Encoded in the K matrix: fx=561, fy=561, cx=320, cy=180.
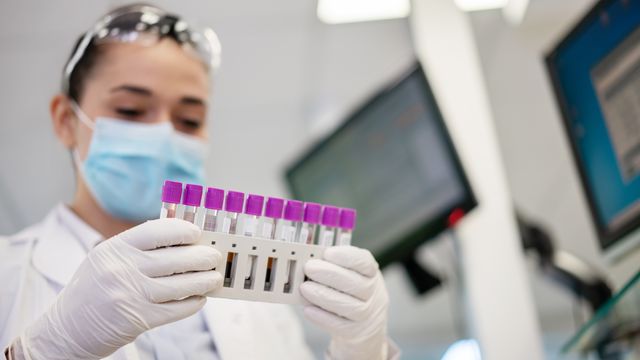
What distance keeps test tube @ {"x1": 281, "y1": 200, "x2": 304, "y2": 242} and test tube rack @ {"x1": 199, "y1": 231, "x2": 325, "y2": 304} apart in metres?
0.02

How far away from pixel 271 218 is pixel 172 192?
0.17 meters

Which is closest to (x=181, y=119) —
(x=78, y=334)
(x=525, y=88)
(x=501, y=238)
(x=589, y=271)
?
(x=78, y=334)

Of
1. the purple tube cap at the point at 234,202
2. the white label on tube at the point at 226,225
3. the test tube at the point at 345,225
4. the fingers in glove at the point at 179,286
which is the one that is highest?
the purple tube cap at the point at 234,202

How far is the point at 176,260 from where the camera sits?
2.81 ft

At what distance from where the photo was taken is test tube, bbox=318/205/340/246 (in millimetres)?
986

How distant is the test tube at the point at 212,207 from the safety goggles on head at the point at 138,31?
23.2 inches

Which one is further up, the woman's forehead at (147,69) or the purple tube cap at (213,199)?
the woman's forehead at (147,69)

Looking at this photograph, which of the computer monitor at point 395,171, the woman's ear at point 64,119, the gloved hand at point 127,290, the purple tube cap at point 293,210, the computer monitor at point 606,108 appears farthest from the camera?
the computer monitor at point 395,171

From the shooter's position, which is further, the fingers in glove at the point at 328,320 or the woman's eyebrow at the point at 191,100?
the woman's eyebrow at the point at 191,100

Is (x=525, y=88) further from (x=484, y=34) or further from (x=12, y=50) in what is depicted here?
(x=12, y=50)

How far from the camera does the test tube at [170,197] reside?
89 cm

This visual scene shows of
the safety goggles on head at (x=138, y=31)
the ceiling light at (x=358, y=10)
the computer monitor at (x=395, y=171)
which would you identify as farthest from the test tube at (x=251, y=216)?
the ceiling light at (x=358, y=10)

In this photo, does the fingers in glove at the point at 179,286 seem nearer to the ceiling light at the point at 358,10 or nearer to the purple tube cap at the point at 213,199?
the purple tube cap at the point at 213,199

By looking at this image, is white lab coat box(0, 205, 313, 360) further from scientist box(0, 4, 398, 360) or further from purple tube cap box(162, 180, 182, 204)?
purple tube cap box(162, 180, 182, 204)
